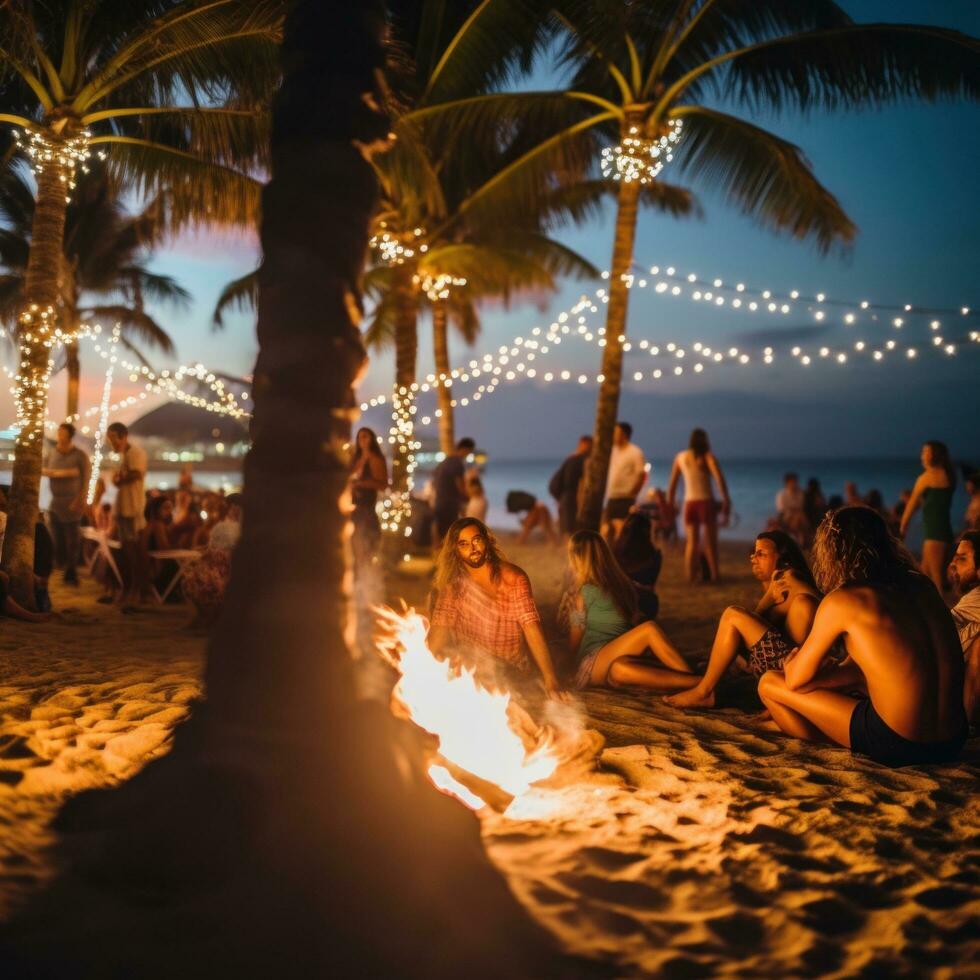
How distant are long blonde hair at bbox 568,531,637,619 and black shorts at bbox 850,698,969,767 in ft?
5.84

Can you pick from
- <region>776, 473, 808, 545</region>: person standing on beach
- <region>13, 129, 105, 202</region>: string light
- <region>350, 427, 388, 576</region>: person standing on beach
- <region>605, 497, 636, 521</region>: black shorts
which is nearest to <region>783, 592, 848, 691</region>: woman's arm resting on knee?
<region>605, 497, 636, 521</region>: black shorts

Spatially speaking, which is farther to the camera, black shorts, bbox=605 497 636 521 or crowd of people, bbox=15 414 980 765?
black shorts, bbox=605 497 636 521

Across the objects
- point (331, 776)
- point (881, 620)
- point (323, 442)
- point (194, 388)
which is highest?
point (194, 388)

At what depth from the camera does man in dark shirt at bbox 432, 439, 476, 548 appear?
37.3ft

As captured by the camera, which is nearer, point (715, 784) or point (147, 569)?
point (715, 784)

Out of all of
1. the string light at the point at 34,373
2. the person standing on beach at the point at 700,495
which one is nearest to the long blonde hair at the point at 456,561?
the string light at the point at 34,373

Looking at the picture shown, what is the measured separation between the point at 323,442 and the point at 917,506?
7.38 m

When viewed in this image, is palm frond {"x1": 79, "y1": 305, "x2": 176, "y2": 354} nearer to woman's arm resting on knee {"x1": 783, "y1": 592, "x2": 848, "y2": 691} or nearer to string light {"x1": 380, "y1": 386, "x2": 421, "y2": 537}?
string light {"x1": 380, "y1": 386, "x2": 421, "y2": 537}

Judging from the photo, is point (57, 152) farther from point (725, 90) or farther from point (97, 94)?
point (725, 90)

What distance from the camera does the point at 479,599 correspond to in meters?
4.95

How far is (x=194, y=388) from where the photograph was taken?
15.9 metres

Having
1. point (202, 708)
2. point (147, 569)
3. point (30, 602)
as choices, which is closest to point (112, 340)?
point (147, 569)

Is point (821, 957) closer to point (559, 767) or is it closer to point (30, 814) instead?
point (559, 767)

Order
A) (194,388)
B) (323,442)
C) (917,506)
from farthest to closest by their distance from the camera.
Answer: (194,388) → (917,506) → (323,442)
